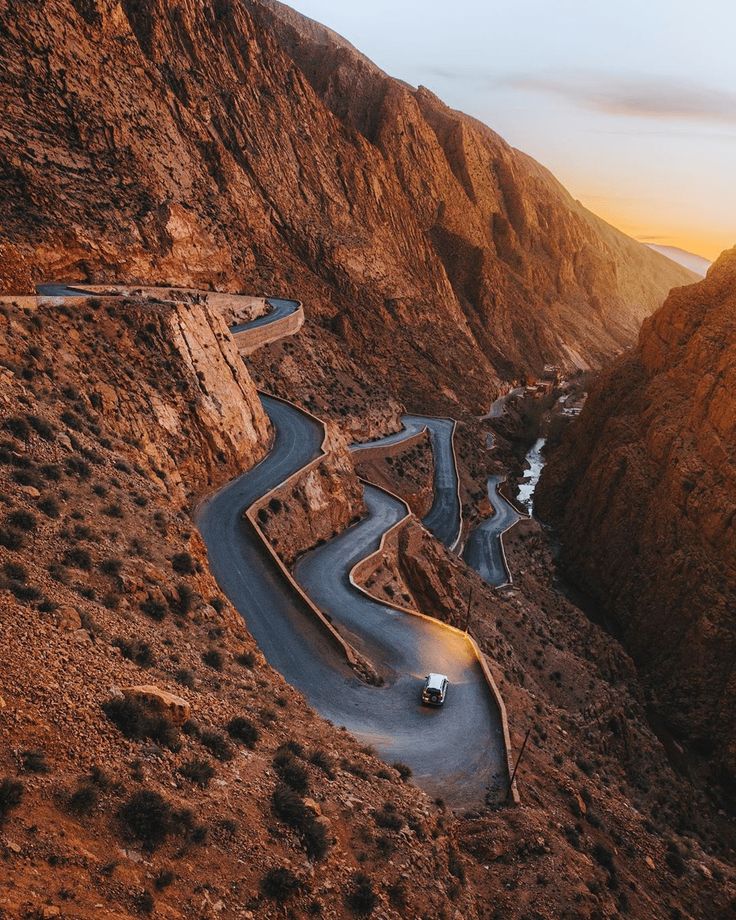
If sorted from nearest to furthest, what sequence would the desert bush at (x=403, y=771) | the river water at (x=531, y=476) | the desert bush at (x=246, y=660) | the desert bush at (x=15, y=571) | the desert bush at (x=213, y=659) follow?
1. the desert bush at (x=15, y=571)
2. the desert bush at (x=213, y=659)
3. the desert bush at (x=403, y=771)
4. the desert bush at (x=246, y=660)
5. the river water at (x=531, y=476)

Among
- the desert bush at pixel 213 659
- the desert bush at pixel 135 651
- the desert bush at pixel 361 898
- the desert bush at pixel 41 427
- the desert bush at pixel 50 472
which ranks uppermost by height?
the desert bush at pixel 41 427

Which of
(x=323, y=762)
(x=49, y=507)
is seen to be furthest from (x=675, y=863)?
(x=49, y=507)

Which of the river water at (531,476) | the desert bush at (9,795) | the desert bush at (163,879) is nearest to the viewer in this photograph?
the desert bush at (9,795)

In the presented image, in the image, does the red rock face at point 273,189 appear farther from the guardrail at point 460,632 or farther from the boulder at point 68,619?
the guardrail at point 460,632

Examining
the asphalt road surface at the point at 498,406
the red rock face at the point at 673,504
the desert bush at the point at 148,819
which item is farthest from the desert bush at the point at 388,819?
the asphalt road surface at the point at 498,406

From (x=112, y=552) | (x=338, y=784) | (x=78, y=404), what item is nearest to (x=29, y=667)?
(x=112, y=552)

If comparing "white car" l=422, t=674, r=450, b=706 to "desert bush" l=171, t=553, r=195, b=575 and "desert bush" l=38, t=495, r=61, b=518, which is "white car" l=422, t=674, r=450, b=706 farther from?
"desert bush" l=38, t=495, r=61, b=518

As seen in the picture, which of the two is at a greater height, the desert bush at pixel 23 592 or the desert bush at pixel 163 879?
the desert bush at pixel 23 592
